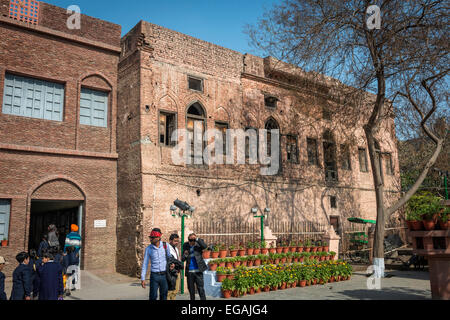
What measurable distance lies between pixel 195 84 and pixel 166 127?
2.39 meters

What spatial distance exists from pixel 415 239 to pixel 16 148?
12368 millimetres

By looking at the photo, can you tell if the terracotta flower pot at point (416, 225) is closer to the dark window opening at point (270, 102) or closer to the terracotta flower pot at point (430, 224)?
the terracotta flower pot at point (430, 224)

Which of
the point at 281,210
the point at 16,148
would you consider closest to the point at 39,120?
the point at 16,148

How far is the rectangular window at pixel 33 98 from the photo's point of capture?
527 inches

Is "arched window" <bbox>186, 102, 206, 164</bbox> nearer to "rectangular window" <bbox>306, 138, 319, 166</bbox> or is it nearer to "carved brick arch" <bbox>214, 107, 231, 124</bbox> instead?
"carved brick arch" <bbox>214, 107, 231, 124</bbox>

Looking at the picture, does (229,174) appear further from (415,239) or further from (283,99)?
(415,239)

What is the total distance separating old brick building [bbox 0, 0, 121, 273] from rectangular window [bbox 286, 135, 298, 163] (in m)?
8.49

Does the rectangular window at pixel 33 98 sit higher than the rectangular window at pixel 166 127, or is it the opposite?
the rectangular window at pixel 33 98

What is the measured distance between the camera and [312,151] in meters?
20.2

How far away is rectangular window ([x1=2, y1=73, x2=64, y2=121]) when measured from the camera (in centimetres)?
1338

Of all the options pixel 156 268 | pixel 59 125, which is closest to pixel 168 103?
pixel 59 125

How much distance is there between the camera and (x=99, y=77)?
50.0 feet

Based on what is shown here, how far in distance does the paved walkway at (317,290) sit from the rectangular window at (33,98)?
240 inches

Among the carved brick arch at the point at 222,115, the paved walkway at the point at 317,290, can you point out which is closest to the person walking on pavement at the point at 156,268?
the paved walkway at the point at 317,290
